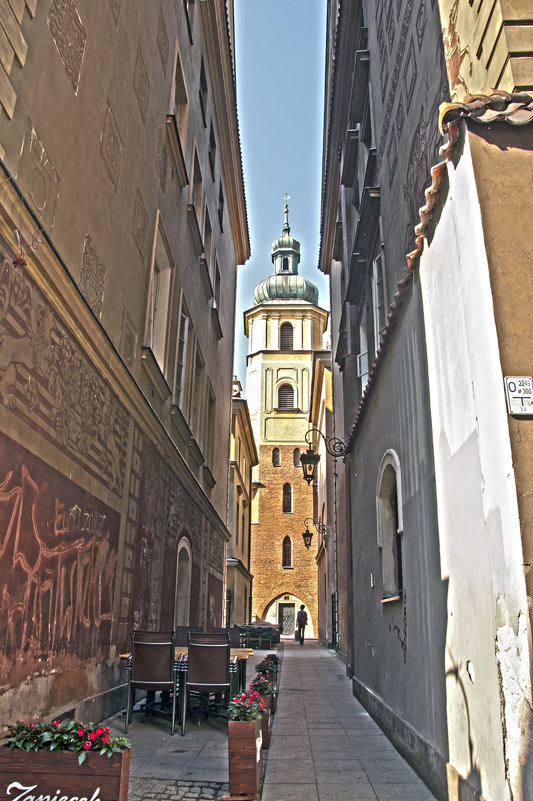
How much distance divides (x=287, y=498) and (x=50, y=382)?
43484 millimetres

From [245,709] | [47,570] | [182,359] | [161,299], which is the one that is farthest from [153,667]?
[182,359]

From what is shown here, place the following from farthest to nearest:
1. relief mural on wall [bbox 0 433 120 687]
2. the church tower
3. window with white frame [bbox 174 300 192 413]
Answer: the church tower < window with white frame [bbox 174 300 192 413] < relief mural on wall [bbox 0 433 120 687]

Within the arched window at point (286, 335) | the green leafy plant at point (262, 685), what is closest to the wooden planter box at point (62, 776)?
the green leafy plant at point (262, 685)

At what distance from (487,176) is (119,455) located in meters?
5.56

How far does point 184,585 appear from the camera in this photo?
13.9 metres

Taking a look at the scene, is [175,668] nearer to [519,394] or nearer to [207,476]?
[519,394]

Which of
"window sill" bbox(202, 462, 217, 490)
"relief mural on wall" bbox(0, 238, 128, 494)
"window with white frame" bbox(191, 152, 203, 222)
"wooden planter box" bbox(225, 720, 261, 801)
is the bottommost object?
"wooden planter box" bbox(225, 720, 261, 801)

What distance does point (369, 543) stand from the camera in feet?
33.1

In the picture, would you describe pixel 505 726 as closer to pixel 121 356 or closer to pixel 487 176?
pixel 487 176

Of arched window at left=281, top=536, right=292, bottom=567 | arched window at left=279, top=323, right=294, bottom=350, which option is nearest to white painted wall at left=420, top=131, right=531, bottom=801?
arched window at left=281, top=536, right=292, bottom=567

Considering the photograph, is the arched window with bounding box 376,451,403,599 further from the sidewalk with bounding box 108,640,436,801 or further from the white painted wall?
the white painted wall

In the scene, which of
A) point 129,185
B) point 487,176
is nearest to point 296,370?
point 129,185

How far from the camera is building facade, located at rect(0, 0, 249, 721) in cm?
515

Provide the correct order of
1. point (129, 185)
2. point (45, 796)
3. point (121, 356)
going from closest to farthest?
point (45, 796)
point (121, 356)
point (129, 185)
